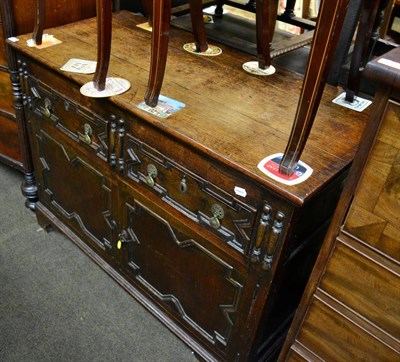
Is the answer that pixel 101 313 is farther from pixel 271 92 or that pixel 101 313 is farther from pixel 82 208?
pixel 271 92

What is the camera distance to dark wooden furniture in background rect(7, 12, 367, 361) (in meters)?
0.91

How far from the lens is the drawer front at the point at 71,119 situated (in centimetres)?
118

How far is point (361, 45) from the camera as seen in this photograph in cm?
104

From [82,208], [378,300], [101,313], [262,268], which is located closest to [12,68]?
[82,208]

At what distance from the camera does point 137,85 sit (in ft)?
3.66

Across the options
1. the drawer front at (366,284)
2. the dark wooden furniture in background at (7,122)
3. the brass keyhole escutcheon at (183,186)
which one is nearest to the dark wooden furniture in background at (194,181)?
the brass keyhole escutcheon at (183,186)

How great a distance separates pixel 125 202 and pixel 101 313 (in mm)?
446

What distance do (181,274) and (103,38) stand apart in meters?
0.65

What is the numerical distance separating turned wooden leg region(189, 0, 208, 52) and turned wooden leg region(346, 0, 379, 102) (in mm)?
441

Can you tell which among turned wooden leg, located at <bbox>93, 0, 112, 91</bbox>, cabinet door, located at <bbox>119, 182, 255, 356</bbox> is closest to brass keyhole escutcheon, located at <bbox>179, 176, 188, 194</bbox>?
cabinet door, located at <bbox>119, 182, 255, 356</bbox>

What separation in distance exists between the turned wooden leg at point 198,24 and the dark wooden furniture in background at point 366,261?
2.27 feet

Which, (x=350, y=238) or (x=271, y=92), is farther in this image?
(x=271, y=92)

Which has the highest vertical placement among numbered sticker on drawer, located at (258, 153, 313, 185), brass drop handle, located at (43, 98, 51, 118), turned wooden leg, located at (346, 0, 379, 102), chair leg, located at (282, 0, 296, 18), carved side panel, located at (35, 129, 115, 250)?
turned wooden leg, located at (346, 0, 379, 102)

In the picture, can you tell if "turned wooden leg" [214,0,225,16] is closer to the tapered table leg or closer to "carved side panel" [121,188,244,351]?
the tapered table leg
